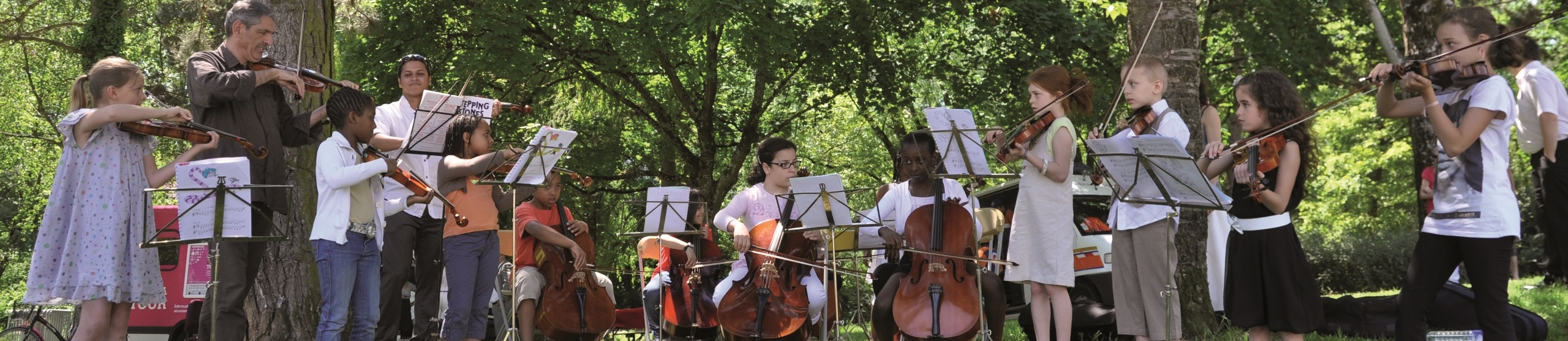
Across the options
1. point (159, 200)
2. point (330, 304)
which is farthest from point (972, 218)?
point (159, 200)

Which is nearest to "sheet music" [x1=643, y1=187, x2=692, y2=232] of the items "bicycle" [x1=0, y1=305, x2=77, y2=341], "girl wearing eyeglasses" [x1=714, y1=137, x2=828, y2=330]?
"girl wearing eyeglasses" [x1=714, y1=137, x2=828, y2=330]

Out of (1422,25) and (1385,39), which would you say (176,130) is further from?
(1385,39)

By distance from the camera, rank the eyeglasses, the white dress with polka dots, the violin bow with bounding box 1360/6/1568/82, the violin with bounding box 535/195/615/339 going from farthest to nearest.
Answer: the violin with bounding box 535/195/615/339 → the eyeglasses → the white dress with polka dots → the violin bow with bounding box 1360/6/1568/82

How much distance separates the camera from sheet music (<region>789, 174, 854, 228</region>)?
17.2ft

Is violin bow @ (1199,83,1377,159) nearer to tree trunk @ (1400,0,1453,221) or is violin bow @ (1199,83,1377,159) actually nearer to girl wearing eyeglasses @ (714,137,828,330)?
girl wearing eyeglasses @ (714,137,828,330)

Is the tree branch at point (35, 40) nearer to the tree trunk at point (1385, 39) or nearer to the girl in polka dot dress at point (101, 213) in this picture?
the girl in polka dot dress at point (101, 213)

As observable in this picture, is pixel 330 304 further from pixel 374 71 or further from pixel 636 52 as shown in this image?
pixel 374 71

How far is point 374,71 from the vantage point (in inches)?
454

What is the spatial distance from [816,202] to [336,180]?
211 cm

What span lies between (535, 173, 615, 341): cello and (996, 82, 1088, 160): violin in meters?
2.73

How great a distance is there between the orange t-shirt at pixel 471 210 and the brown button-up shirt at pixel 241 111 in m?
0.79

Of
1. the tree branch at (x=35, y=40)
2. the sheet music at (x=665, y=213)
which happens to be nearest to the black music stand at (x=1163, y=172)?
the sheet music at (x=665, y=213)

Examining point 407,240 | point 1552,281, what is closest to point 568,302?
point 407,240

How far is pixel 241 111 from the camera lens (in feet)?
15.1
